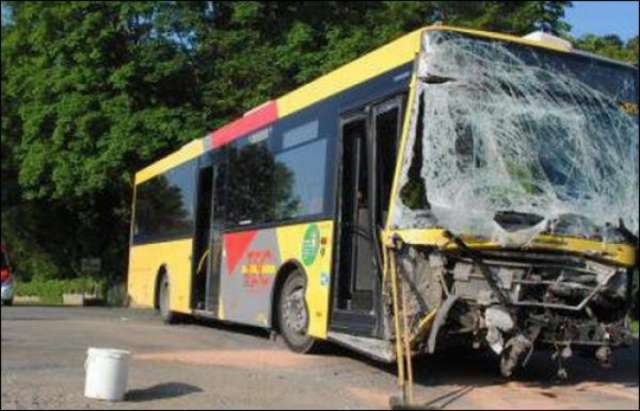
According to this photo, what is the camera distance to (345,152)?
38.2ft

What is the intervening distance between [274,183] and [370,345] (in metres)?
3.75

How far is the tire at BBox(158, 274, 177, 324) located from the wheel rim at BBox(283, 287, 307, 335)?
6284mm

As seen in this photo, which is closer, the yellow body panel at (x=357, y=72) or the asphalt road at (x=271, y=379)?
the asphalt road at (x=271, y=379)

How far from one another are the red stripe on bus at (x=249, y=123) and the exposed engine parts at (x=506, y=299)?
15.7ft

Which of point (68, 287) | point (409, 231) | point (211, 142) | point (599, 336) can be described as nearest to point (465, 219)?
point (409, 231)

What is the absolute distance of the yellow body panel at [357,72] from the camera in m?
10.4

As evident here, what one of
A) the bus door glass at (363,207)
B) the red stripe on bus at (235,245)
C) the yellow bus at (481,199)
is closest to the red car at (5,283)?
the red stripe on bus at (235,245)

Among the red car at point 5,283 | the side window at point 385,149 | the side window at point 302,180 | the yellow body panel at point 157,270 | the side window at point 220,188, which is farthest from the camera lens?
the red car at point 5,283

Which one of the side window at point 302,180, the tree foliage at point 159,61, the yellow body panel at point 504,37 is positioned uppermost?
the tree foliage at point 159,61

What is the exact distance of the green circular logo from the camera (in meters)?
12.1

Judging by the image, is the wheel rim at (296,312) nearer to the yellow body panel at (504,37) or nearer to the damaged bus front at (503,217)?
the damaged bus front at (503,217)

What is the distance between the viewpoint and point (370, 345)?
10.5 m

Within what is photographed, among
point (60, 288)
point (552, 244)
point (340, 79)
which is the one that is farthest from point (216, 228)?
point (60, 288)

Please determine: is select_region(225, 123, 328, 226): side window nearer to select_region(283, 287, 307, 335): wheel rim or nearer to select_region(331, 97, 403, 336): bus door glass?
select_region(331, 97, 403, 336): bus door glass
